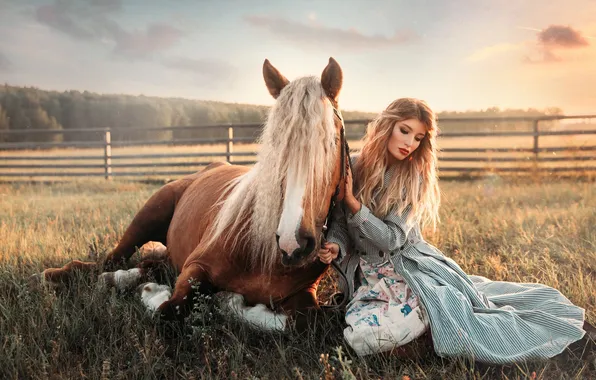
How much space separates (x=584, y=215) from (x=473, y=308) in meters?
4.42

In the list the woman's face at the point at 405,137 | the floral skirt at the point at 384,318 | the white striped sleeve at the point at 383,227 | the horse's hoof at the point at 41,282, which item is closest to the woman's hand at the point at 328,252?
the white striped sleeve at the point at 383,227

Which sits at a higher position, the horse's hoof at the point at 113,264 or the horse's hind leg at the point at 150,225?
the horse's hind leg at the point at 150,225

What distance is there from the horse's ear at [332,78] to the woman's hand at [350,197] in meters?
0.42

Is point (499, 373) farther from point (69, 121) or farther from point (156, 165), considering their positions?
point (69, 121)

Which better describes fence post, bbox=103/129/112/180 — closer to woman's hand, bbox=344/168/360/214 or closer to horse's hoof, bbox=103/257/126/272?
horse's hoof, bbox=103/257/126/272

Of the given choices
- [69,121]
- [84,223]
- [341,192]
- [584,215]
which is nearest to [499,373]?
[341,192]

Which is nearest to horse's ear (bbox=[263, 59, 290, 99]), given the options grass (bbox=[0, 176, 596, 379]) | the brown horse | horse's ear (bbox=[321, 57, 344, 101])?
the brown horse

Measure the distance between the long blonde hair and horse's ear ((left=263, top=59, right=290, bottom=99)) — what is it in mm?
724

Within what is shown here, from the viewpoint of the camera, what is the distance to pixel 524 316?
2668mm

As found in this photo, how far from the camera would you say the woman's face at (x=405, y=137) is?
9.14ft

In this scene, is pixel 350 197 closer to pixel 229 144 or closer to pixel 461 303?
pixel 461 303

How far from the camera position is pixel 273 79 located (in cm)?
244

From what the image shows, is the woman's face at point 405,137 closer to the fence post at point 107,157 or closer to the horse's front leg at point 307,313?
the horse's front leg at point 307,313

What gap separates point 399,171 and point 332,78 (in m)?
0.81
